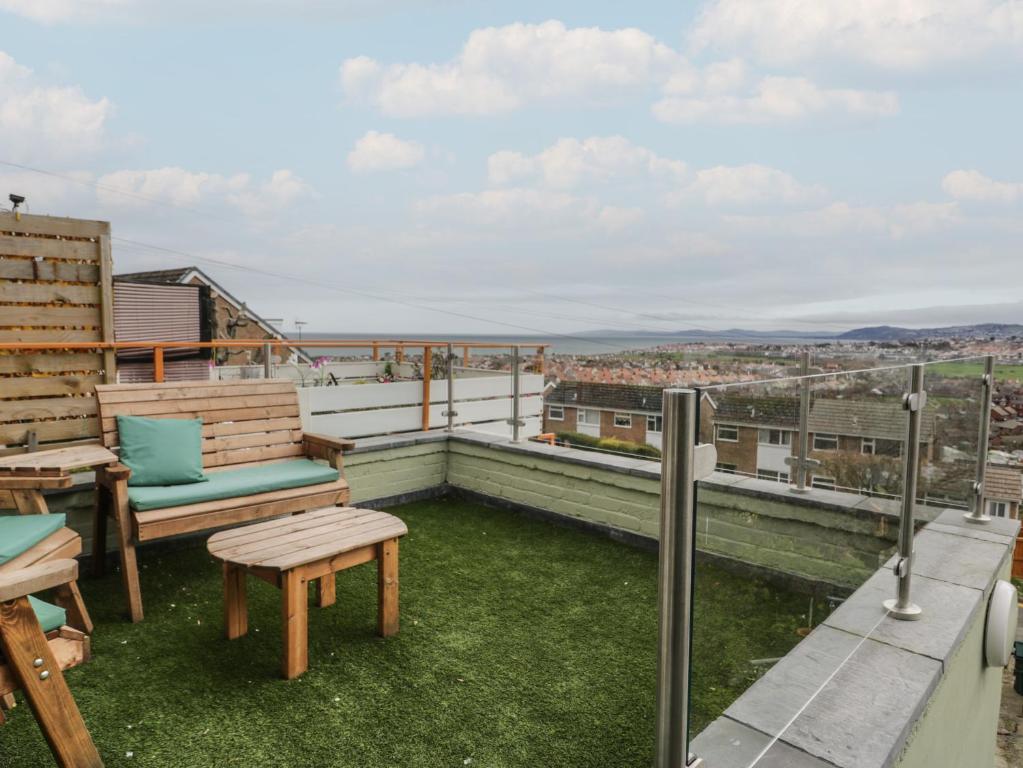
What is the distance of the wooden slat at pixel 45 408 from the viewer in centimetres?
375

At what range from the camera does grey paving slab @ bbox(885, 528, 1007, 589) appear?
220 cm

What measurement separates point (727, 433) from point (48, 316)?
4809 mm

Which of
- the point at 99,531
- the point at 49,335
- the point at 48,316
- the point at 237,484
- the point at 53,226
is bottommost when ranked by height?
the point at 99,531

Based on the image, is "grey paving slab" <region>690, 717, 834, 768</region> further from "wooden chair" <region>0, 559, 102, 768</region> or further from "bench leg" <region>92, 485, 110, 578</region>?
"bench leg" <region>92, 485, 110, 578</region>

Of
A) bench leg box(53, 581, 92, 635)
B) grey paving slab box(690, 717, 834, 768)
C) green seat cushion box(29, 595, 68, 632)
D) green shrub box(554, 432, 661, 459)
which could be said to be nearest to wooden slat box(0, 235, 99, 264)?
bench leg box(53, 581, 92, 635)

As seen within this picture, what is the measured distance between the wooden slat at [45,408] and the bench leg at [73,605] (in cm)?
177

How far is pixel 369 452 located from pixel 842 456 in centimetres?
352

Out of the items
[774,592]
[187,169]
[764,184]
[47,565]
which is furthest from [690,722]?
[187,169]

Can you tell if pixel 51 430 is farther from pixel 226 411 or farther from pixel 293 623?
pixel 293 623

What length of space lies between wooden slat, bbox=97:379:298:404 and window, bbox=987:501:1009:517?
3797 millimetres

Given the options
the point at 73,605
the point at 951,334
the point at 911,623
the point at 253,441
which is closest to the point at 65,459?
the point at 73,605

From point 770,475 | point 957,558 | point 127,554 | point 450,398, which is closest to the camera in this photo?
point 770,475

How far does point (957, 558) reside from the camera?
7.90ft

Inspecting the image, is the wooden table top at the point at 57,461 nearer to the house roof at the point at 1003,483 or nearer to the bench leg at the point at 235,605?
the bench leg at the point at 235,605
